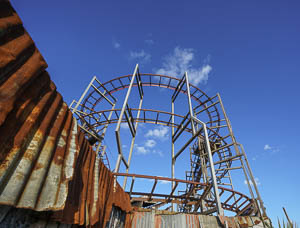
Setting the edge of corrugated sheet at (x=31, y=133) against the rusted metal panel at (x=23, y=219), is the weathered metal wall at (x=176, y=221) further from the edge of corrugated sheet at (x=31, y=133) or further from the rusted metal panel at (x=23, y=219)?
the rusted metal panel at (x=23, y=219)

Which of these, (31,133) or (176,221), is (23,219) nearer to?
(31,133)

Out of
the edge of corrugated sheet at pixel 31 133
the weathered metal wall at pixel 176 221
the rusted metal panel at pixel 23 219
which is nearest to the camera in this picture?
the edge of corrugated sheet at pixel 31 133

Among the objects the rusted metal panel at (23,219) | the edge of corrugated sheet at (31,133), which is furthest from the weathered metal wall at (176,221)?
the rusted metal panel at (23,219)

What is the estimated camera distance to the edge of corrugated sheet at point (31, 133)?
112 cm

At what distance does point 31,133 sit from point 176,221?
4.34 metres

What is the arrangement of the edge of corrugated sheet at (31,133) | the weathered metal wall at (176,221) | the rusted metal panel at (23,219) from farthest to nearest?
the weathered metal wall at (176,221)
the rusted metal panel at (23,219)
the edge of corrugated sheet at (31,133)

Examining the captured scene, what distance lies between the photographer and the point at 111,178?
3.19m

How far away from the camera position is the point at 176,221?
425cm

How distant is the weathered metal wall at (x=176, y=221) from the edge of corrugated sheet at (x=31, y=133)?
3068mm

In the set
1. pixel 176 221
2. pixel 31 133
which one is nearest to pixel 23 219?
pixel 31 133

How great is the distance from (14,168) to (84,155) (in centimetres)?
102

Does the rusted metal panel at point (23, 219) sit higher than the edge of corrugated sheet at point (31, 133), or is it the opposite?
the edge of corrugated sheet at point (31, 133)

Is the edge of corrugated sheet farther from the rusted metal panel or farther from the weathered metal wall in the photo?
the weathered metal wall

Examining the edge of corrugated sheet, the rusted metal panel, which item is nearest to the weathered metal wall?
the edge of corrugated sheet
